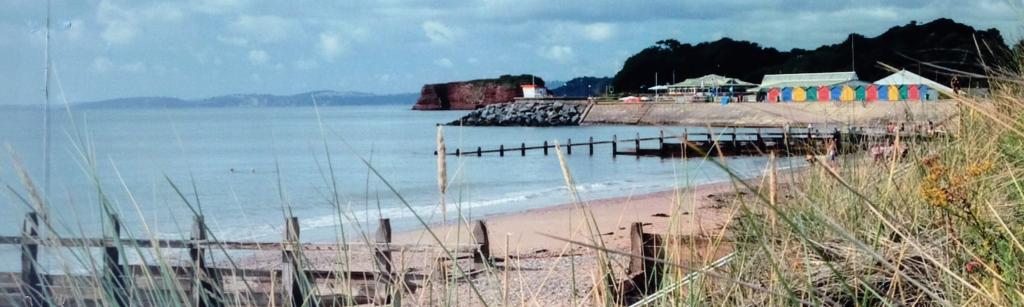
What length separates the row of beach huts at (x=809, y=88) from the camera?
196 ft

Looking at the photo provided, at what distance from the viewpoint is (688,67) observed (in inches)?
4970

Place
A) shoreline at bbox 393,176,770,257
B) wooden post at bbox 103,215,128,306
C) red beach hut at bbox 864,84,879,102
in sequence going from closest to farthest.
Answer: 1. wooden post at bbox 103,215,128,306
2. shoreline at bbox 393,176,770,257
3. red beach hut at bbox 864,84,879,102

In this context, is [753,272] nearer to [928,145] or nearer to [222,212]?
[928,145]

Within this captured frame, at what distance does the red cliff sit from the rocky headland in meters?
58.4

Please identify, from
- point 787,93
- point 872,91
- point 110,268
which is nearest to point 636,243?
point 110,268

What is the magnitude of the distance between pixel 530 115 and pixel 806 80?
2495 centimetres

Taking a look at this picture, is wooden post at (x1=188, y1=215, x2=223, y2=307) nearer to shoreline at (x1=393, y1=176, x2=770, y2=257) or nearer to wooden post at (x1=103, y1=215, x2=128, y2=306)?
wooden post at (x1=103, y1=215, x2=128, y2=306)

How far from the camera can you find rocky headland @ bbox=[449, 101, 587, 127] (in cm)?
8969

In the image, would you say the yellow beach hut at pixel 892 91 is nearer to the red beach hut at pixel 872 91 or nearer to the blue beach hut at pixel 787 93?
the red beach hut at pixel 872 91

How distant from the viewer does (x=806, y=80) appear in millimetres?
78938

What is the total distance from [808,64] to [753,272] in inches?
4027

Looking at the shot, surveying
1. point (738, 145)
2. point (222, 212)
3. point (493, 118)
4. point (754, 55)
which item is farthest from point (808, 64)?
point (222, 212)

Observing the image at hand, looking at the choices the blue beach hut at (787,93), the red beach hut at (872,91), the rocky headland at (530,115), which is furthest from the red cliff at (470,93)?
the red beach hut at (872,91)

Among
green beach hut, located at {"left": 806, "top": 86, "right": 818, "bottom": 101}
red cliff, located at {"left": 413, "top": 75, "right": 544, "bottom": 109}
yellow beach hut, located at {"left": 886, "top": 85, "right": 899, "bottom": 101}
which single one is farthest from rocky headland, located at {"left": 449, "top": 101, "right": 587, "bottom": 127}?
red cliff, located at {"left": 413, "top": 75, "right": 544, "bottom": 109}
